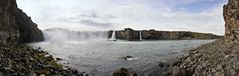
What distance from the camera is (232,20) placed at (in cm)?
3456

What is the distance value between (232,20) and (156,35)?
Result: 113 m

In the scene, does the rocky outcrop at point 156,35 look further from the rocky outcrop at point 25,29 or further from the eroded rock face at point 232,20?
the eroded rock face at point 232,20

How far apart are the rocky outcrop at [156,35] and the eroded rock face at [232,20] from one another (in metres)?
93.4

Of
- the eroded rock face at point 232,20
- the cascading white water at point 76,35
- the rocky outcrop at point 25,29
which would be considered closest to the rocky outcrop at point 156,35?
the cascading white water at point 76,35

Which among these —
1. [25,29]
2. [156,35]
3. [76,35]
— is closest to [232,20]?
[25,29]

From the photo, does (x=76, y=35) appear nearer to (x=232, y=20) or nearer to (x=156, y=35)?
(x=156, y=35)

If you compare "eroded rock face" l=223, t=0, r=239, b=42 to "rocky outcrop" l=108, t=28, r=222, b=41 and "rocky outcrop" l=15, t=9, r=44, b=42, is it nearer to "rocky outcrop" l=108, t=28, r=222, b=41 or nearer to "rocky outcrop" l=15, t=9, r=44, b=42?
"rocky outcrop" l=15, t=9, r=44, b=42

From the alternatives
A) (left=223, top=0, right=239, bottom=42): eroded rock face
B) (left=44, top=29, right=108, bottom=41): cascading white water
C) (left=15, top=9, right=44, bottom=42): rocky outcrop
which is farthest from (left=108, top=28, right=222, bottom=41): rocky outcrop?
(left=223, top=0, right=239, bottom=42): eroded rock face

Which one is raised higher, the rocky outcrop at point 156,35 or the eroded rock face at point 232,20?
the eroded rock face at point 232,20

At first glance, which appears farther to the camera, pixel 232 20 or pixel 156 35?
pixel 156 35

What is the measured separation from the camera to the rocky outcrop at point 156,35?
135m

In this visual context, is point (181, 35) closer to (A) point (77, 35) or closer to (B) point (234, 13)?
(A) point (77, 35)

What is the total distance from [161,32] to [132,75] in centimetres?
12502

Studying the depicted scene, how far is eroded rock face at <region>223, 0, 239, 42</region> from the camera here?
3200 cm
